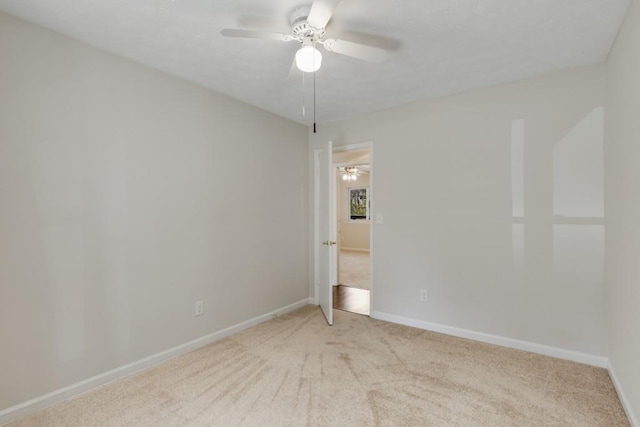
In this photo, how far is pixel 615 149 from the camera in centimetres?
221

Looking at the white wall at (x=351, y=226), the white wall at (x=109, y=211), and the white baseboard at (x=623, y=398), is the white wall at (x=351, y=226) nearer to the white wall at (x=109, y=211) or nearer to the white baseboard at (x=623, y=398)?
the white wall at (x=109, y=211)

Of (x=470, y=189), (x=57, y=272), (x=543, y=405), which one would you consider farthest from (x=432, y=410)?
(x=57, y=272)

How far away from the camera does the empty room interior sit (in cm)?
193

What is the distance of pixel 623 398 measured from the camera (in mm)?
2039

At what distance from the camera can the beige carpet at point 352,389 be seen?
1934mm

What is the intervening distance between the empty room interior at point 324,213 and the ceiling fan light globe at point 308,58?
0.02 metres

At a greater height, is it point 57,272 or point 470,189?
point 470,189

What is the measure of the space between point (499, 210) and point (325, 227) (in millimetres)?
1819

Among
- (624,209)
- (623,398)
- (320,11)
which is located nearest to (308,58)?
(320,11)

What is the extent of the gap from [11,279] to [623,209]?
3.74 m

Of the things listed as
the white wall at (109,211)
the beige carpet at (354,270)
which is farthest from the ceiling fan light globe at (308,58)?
the beige carpet at (354,270)

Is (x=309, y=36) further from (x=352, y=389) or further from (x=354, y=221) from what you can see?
(x=354, y=221)

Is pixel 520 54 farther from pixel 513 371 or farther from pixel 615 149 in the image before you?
pixel 513 371

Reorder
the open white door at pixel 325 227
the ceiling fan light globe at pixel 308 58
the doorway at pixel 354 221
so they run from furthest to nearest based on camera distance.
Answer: the doorway at pixel 354 221 → the open white door at pixel 325 227 → the ceiling fan light globe at pixel 308 58
